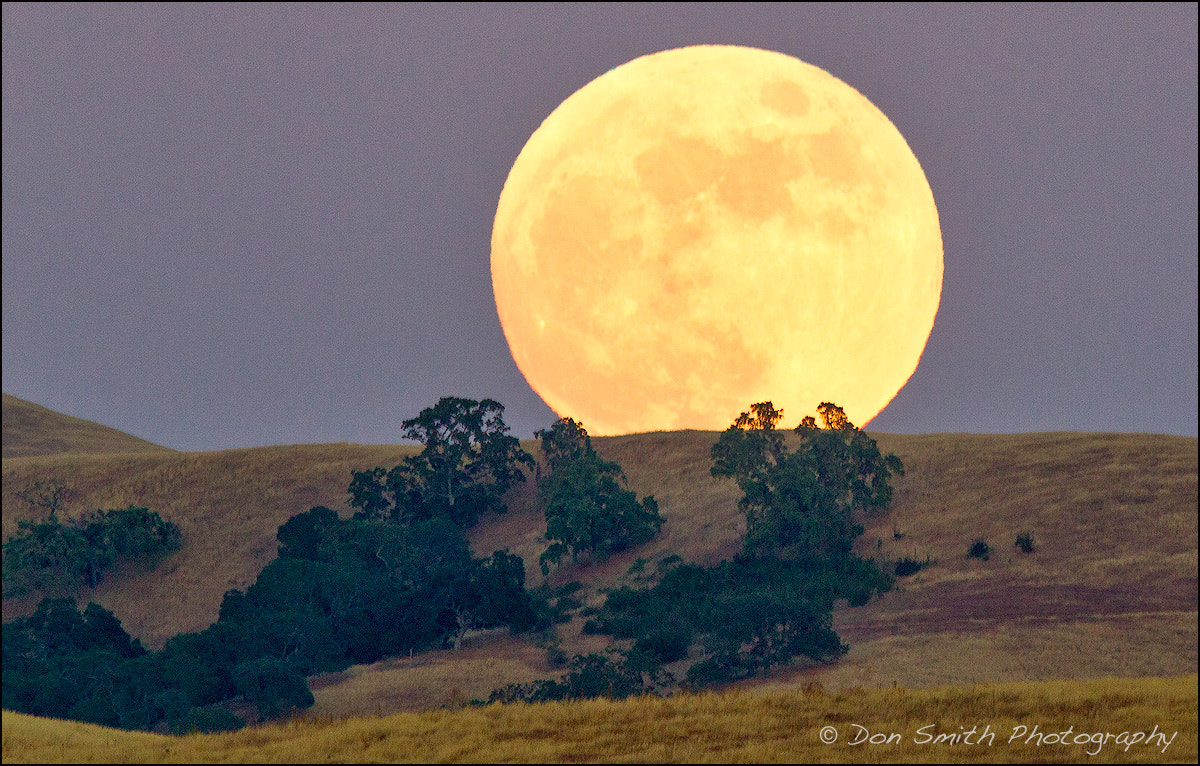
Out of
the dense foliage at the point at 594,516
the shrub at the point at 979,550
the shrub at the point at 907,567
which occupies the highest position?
the dense foliage at the point at 594,516

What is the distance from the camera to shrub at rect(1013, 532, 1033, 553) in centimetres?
4912

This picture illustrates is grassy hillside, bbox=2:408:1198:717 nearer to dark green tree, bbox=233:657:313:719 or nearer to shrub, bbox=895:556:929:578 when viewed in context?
shrub, bbox=895:556:929:578

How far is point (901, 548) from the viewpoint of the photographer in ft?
173

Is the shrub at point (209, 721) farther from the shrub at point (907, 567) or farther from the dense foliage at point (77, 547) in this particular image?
the dense foliage at point (77, 547)

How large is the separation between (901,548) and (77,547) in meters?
43.0

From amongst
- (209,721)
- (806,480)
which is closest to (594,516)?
(806,480)

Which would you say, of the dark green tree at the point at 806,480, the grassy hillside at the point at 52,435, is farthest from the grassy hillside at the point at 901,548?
the grassy hillside at the point at 52,435

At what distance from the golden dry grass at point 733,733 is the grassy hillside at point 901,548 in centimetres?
1043

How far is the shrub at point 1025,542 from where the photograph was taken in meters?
49.1

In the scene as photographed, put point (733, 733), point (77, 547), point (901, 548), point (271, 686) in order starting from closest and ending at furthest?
point (733, 733) → point (271, 686) → point (901, 548) → point (77, 547)

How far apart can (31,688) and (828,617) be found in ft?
90.7

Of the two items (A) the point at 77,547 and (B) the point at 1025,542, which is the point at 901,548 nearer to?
(B) the point at 1025,542

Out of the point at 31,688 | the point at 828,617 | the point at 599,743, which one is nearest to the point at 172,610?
the point at 31,688

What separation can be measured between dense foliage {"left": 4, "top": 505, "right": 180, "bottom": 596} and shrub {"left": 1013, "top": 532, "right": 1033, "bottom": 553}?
4500 centimetres
